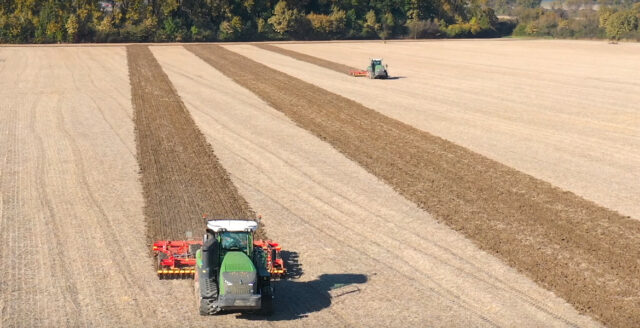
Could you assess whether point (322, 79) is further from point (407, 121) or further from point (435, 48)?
point (435, 48)

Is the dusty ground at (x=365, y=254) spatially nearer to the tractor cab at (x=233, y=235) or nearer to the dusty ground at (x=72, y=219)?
the tractor cab at (x=233, y=235)

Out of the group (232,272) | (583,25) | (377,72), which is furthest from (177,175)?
(583,25)

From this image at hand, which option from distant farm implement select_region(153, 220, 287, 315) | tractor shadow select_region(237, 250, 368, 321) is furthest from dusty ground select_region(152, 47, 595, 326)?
distant farm implement select_region(153, 220, 287, 315)

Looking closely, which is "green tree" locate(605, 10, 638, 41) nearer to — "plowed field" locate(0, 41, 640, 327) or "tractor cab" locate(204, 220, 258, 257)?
"plowed field" locate(0, 41, 640, 327)

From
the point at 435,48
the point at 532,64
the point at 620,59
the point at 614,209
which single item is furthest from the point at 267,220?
the point at 435,48

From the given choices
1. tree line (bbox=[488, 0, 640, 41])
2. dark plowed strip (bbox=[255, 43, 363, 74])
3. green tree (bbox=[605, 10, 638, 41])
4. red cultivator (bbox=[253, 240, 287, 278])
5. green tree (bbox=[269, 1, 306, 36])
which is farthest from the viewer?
tree line (bbox=[488, 0, 640, 41])

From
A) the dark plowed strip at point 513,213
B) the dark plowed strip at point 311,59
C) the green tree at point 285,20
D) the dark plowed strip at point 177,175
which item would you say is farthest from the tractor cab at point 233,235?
the green tree at point 285,20
